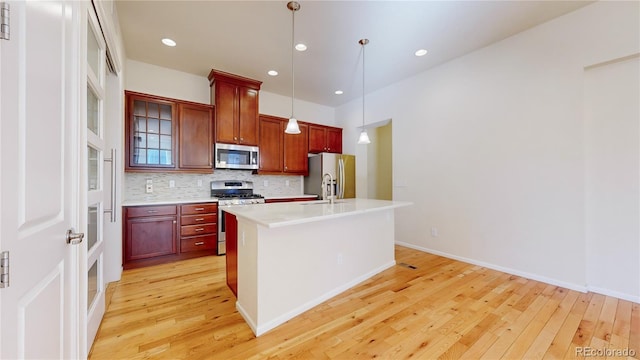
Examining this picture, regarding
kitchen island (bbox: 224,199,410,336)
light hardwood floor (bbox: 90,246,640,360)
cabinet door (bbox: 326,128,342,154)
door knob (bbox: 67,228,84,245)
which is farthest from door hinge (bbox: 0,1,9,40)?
cabinet door (bbox: 326,128,342,154)

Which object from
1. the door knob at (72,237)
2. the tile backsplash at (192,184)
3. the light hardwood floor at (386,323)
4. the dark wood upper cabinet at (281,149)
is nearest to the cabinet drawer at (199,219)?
the tile backsplash at (192,184)

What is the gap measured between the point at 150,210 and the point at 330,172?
293 cm

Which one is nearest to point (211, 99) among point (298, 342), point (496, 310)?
point (298, 342)

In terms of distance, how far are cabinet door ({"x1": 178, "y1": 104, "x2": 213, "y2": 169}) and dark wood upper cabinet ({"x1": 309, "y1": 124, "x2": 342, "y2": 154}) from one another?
1956 mm

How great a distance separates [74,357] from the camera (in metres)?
1.21

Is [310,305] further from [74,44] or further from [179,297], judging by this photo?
[74,44]

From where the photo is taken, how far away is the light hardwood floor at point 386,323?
1.65m

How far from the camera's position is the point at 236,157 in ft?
13.5

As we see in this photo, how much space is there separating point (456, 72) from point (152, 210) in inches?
180

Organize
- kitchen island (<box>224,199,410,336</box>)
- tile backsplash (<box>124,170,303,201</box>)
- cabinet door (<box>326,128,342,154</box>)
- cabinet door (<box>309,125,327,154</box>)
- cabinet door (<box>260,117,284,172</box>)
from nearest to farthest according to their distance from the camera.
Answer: kitchen island (<box>224,199,410,336</box>), tile backsplash (<box>124,170,303,201</box>), cabinet door (<box>260,117,284,172</box>), cabinet door (<box>309,125,327,154</box>), cabinet door (<box>326,128,342,154</box>)

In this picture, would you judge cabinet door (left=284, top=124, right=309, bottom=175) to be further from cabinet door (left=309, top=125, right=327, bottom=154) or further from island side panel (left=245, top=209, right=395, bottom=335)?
island side panel (left=245, top=209, right=395, bottom=335)

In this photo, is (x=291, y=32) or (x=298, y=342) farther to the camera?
(x=291, y=32)

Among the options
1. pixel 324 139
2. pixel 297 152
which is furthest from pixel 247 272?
pixel 324 139

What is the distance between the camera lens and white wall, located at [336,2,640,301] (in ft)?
8.22
